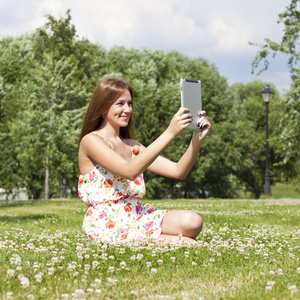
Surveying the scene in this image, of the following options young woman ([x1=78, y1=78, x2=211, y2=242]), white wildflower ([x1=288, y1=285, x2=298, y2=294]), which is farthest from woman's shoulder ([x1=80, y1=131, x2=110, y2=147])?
white wildflower ([x1=288, y1=285, x2=298, y2=294])

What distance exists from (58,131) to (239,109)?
1230 inches

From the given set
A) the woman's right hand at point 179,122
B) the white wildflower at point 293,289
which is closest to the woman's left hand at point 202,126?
the woman's right hand at point 179,122

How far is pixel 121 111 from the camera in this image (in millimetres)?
6211

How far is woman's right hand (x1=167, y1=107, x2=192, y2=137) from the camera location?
5129 millimetres

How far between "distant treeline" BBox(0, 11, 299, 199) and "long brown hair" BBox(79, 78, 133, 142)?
2622cm

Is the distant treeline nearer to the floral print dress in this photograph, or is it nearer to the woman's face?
the woman's face

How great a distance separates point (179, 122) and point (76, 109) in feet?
109

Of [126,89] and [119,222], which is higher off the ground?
[126,89]

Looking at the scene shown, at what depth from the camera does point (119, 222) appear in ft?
20.1

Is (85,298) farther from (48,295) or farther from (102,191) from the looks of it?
(102,191)

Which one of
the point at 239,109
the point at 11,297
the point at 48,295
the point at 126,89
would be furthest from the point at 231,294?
the point at 239,109

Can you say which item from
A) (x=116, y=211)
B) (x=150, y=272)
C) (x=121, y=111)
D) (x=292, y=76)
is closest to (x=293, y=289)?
(x=150, y=272)

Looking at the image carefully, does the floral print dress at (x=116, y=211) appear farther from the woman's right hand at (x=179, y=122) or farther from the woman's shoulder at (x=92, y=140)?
the woman's right hand at (x=179, y=122)

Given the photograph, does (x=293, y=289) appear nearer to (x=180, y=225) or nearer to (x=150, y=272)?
(x=150, y=272)
